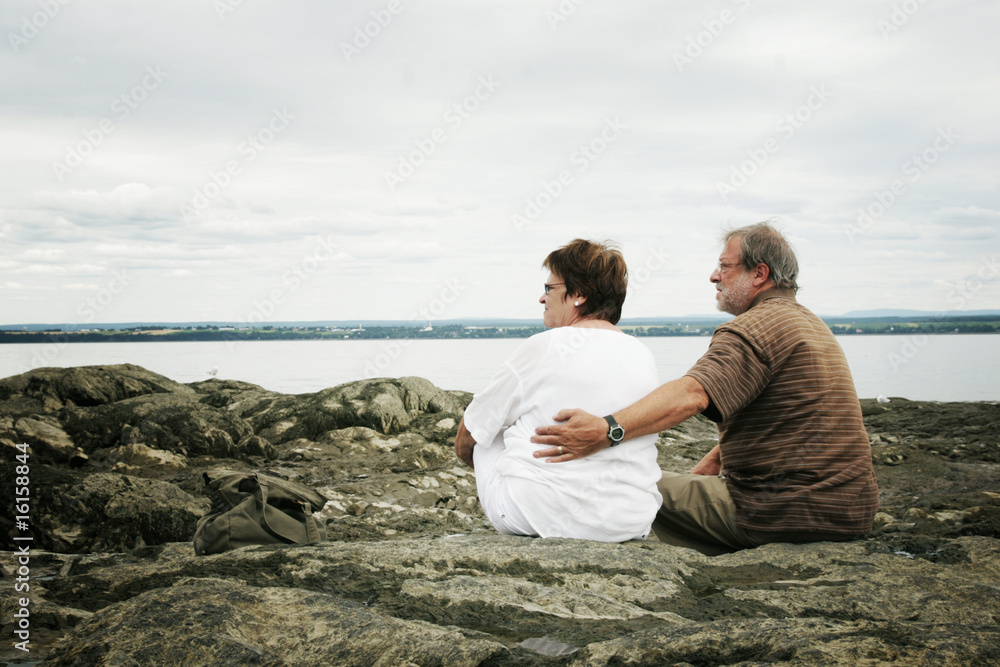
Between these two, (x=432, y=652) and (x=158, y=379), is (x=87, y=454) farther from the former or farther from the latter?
(x=432, y=652)

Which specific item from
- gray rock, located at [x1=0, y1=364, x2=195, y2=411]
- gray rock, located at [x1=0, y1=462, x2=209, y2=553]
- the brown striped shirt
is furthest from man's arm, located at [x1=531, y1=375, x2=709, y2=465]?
gray rock, located at [x1=0, y1=364, x2=195, y2=411]

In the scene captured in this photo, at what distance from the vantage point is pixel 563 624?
8.10ft

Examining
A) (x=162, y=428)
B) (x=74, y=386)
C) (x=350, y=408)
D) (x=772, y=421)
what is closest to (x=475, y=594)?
(x=772, y=421)

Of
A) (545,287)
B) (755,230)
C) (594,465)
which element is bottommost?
(594,465)

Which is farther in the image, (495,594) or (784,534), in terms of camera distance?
(784,534)

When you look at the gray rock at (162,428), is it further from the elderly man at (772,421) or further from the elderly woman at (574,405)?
the elderly man at (772,421)

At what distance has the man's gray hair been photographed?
Answer: 3857mm

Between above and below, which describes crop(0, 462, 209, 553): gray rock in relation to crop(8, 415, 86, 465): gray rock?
below

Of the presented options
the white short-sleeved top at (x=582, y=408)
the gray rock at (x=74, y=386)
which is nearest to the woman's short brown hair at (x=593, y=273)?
the white short-sleeved top at (x=582, y=408)

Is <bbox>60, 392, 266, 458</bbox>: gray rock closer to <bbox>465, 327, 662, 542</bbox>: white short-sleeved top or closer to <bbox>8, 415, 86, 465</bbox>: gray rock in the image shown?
<bbox>8, 415, 86, 465</bbox>: gray rock

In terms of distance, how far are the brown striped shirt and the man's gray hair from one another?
281 mm

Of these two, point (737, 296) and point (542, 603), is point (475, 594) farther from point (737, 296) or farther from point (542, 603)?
point (737, 296)

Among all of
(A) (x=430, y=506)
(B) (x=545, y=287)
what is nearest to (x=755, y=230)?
(B) (x=545, y=287)

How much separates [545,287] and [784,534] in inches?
68.4
